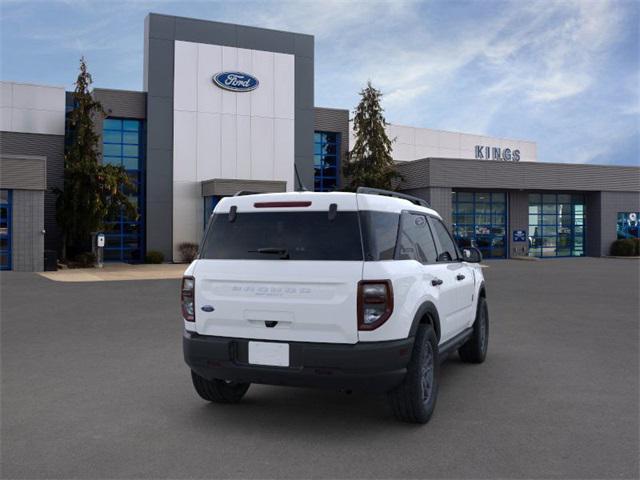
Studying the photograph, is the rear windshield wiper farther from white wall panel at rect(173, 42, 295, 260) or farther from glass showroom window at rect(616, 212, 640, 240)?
glass showroom window at rect(616, 212, 640, 240)

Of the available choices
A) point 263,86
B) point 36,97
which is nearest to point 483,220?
point 263,86

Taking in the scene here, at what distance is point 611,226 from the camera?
36.1m

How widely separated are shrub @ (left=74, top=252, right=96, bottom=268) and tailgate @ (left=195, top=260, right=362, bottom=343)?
78.8 feet

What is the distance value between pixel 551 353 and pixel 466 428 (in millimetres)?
3500

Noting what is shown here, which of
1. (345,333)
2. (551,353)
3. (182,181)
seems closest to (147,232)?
(182,181)

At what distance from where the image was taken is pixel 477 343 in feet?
23.7

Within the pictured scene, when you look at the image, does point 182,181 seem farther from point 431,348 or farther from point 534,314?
point 431,348

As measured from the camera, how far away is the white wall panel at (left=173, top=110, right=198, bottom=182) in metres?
30.6

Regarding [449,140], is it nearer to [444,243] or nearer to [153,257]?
[153,257]

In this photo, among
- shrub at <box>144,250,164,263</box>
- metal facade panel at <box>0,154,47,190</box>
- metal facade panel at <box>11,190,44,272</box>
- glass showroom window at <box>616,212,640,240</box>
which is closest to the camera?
metal facade panel at <box>0,154,47,190</box>

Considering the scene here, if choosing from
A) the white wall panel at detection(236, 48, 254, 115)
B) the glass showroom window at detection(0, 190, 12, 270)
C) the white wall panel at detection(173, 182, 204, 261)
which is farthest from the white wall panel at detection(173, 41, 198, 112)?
the glass showroom window at detection(0, 190, 12, 270)

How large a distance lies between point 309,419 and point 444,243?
2473mm

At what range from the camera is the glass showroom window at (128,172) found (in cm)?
3059

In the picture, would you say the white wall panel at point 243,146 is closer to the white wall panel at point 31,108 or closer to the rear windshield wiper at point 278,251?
the white wall panel at point 31,108
